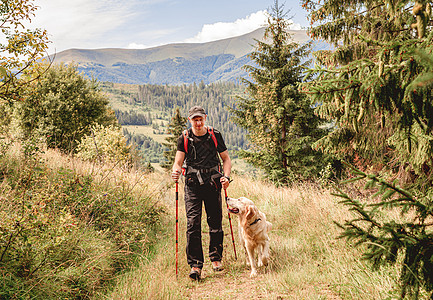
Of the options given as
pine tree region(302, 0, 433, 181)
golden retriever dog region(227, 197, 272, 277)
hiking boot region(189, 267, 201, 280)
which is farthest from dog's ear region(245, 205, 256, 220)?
pine tree region(302, 0, 433, 181)

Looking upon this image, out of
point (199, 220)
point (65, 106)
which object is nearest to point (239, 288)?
point (199, 220)

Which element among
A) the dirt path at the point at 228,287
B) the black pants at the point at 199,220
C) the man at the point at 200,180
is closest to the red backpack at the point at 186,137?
the man at the point at 200,180

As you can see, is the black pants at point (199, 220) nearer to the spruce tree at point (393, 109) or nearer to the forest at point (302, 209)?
the forest at point (302, 209)

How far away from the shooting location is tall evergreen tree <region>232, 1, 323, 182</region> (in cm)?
1708

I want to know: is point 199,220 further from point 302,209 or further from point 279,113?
point 279,113

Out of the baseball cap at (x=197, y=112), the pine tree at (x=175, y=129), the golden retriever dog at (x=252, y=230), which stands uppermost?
the baseball cap at (x=197, y=112)

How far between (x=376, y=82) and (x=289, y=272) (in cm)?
284

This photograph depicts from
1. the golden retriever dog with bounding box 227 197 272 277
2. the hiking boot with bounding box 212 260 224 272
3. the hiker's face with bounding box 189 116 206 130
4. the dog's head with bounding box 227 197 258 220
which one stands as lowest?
the hiking boot with bounding box 212 260 224 272

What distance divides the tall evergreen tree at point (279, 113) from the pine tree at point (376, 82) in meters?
6.55

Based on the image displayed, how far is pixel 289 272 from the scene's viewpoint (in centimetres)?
378

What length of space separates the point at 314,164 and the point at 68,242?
650 inches

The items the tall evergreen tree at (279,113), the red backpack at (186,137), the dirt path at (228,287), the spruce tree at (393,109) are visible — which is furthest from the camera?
the tall evergreen tree at (279,113)

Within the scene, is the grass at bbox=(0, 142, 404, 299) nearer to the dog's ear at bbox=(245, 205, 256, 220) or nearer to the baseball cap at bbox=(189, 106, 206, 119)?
the dog's ear at bbox=(245, 205, 256, 220)

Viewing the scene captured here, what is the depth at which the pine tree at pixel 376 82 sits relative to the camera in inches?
72.9
